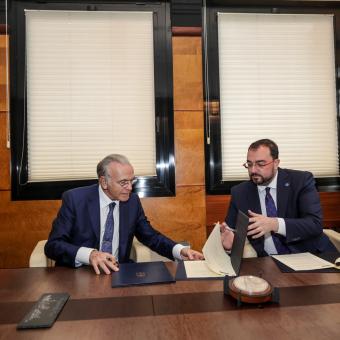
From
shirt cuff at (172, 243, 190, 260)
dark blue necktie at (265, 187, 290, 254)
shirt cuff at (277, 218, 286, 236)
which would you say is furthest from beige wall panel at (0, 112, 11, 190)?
shirt cuff at (277, 218, 286, 236)

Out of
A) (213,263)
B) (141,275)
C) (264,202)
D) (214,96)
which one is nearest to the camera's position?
(141,275)

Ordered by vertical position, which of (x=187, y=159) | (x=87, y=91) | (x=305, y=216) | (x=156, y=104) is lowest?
(x=305, y=216)

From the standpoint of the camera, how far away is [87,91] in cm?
346

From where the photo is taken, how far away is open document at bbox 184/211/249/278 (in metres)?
1.77

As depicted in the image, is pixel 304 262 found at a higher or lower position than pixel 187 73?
lower

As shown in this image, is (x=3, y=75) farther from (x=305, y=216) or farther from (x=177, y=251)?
(x=305, y=216)

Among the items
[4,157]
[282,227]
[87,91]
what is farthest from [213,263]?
[4,157]

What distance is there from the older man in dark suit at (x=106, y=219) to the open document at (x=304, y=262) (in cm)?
59

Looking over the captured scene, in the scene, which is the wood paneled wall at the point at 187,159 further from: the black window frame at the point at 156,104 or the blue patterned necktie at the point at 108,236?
the blue patterned necktie at the point at 108,236

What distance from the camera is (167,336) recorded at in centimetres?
115

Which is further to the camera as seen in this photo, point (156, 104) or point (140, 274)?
point (156, 104)

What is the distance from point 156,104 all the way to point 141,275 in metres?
2.10

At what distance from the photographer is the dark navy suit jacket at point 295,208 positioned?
241 cm

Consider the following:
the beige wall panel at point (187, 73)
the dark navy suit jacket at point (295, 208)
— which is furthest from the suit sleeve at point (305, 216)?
the beige wall panel at point (187, 73)
